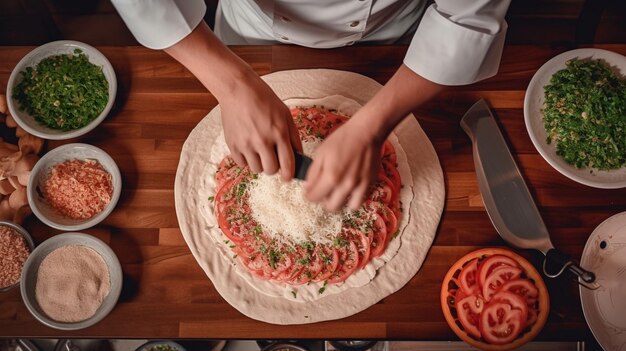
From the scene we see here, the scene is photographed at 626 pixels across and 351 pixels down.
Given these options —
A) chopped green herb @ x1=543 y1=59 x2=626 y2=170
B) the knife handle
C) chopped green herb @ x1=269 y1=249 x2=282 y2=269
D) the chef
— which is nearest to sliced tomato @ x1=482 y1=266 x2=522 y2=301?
the knife handle

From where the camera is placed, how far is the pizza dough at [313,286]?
6.16ft

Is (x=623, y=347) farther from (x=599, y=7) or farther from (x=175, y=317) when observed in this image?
(x=175, y=317)

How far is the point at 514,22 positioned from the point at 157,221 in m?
2.54

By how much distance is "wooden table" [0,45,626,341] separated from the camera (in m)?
1.88

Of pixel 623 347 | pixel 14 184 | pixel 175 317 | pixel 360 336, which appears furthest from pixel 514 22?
pixel 14 184

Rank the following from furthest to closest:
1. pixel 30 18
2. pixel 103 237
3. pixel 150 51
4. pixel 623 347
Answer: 1. pixel 30 18
2. pixel 150 51
3. pixel 103 237
4. pixel 623 347

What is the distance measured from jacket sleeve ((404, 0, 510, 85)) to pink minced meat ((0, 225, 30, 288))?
1538 mm

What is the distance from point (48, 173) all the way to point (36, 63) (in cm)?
45

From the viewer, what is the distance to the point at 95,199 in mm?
1911

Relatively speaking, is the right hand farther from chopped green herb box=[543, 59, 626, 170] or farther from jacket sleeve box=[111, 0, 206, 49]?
chopped green herb box=[543, 59, 626, 170]

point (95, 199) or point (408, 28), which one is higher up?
point (408, 28)

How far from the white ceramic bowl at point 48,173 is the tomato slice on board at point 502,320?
55.2 inches

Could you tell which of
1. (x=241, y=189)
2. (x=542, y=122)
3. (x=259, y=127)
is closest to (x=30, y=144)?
(x=241, y=189)

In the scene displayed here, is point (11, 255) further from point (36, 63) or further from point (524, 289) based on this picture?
point (524, 289)
